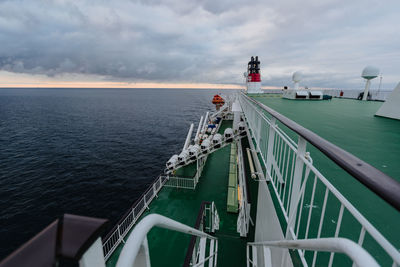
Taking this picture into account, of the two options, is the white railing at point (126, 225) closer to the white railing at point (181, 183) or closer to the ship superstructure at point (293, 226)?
the ship superstructure at point (293, 226)

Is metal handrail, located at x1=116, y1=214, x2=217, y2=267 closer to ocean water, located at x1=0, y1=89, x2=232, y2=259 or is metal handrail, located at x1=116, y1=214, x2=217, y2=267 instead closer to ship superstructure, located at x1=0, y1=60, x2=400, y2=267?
ship superstructure, located at x1=0, y1=60, x2=400, y2=267

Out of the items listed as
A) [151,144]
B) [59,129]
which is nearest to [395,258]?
[151,144]

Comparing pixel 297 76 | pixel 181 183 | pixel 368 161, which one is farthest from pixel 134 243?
pixel 297 76

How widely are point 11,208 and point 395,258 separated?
28000mm

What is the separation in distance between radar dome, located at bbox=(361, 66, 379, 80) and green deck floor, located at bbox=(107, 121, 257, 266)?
52.5ft

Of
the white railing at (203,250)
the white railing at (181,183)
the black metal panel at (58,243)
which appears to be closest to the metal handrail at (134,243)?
the black metal panel at (58,243)

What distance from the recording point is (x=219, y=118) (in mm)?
34969

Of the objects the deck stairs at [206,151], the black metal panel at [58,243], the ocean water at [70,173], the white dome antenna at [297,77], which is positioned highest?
the white dome antenna at [297,77]

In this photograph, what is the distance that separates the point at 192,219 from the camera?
37.5 feet

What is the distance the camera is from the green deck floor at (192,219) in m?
8.65

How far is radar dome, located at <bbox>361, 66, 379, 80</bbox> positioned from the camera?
18.1m

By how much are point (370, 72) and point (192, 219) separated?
21.3 m

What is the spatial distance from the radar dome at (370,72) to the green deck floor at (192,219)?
16.0 metres

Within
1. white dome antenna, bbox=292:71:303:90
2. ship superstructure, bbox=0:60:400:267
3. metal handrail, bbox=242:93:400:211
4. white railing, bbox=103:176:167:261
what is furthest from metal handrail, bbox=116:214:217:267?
white dome antenna, bbox=292:71:303:90
